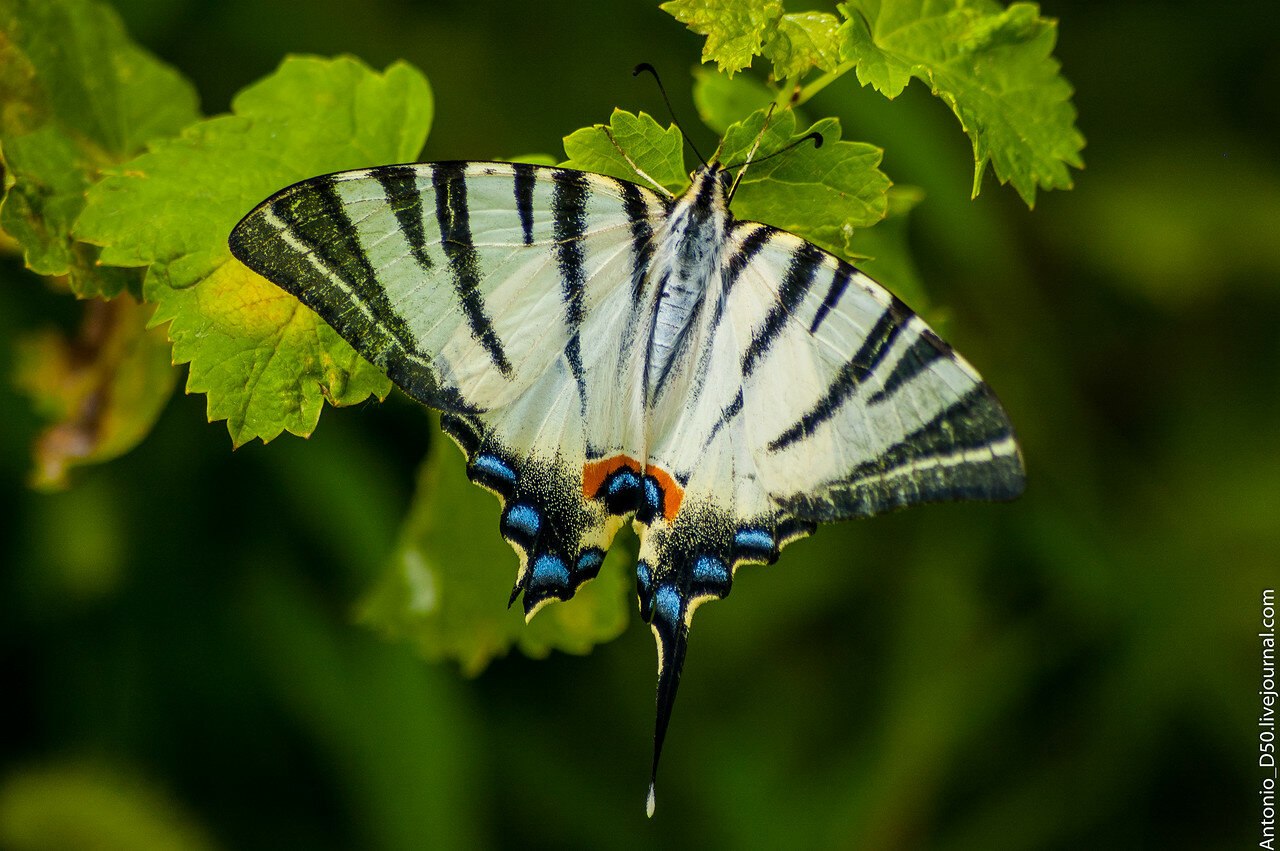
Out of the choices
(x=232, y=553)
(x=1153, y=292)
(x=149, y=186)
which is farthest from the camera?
(x=1153, y=292)

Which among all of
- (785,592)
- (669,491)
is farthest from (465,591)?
(785,592)

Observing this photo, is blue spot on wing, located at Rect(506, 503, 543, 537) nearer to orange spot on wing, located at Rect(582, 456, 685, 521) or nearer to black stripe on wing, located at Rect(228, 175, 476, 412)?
orange spot on wing, located at Rect(582, 456, 685, 521)

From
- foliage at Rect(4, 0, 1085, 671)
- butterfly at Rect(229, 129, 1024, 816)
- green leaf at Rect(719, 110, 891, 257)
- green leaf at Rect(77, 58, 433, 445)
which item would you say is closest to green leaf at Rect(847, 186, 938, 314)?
foliage at Rect(4, 0, 1085, 671)

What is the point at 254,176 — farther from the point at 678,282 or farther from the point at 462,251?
the point at 678,282

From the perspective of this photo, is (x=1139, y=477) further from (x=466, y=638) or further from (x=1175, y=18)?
(x=466, y=638)

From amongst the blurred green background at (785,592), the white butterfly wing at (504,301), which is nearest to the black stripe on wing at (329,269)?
the white butterfly wing at (504,301)

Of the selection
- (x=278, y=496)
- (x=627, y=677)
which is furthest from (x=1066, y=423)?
(x=278, y=496)
